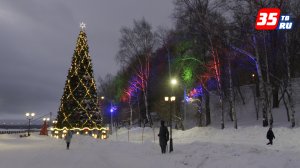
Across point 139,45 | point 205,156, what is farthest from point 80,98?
point 205,156

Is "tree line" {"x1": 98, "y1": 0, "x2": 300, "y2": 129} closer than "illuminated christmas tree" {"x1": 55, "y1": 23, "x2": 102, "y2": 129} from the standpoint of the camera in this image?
Yes

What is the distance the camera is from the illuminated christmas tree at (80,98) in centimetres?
4475

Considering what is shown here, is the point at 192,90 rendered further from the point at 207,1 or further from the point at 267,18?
the point at 267,18

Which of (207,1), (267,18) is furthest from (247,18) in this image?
(207,1)

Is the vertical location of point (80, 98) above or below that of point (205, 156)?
above

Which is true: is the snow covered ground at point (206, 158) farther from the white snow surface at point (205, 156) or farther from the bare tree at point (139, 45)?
the bare tree at point (139, 45)

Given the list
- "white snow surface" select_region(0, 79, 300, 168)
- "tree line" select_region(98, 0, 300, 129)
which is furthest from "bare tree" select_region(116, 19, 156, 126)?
"white snow surface" select_region(0, 79, 300, 168)

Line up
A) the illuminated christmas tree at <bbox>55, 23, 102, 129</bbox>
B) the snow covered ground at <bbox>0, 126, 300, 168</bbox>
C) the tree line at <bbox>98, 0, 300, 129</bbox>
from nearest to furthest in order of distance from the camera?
the snow covered ground at <bbox>0, 126, 300, 168</bbox> < the tree line at <bbox>98, 0, 300, 129</bbox> < the illuminated christmas tree at <bbox>55, 23, 102, 129</bbox>

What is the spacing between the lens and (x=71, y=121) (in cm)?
4478

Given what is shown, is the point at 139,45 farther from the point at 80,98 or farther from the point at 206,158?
the point at 206,158

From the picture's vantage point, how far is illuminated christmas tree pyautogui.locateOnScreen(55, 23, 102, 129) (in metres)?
44.8

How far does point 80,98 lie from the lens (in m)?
45.0

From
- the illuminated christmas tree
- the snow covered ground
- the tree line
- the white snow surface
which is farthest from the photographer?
the illuminated christmas tree

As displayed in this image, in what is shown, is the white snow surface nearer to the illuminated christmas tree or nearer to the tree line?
the tree line
